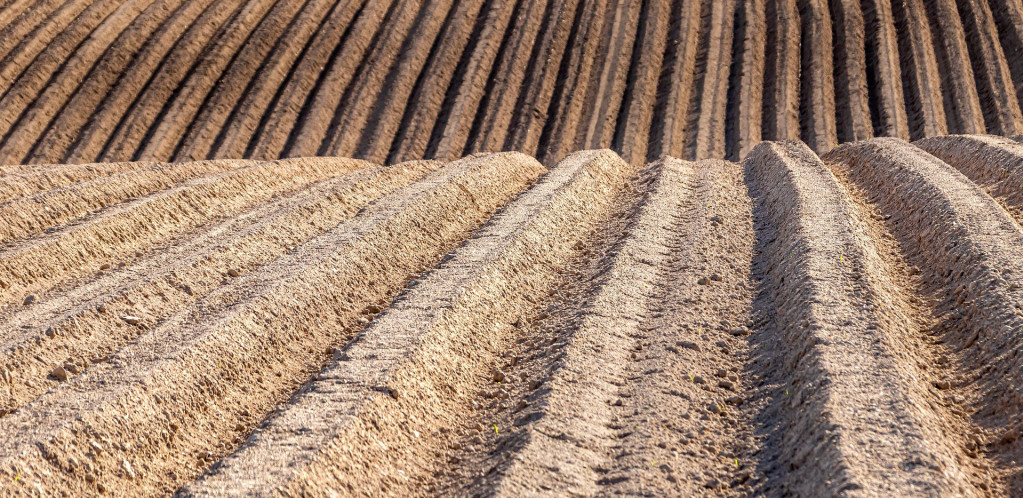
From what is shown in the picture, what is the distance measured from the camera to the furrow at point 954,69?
51.4ft

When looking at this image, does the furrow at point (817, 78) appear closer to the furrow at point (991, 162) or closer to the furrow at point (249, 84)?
the furrow at point (991, 162)

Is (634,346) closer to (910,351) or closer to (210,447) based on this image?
(910,351)

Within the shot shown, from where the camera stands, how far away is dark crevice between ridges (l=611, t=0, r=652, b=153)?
16312 millimetres

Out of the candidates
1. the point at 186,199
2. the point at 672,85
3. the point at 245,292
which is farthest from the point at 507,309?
the point at 672,85

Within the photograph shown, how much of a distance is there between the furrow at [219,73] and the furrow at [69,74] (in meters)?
1.79

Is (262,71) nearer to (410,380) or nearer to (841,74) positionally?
(841,74)

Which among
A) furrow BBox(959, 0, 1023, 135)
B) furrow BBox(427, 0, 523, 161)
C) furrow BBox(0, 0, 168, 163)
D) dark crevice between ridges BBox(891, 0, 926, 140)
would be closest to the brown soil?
furrow BBox(959, 0, 1023, 135)

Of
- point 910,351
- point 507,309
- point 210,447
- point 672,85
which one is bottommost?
point 210,447

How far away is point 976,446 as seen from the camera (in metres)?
4.41

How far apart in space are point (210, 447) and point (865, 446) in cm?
361

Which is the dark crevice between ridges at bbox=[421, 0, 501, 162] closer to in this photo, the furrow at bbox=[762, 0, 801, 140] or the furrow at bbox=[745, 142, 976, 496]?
the furrow at bbox=[762, 0, 801, 140]

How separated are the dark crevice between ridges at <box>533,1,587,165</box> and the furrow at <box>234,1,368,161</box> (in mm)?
4487

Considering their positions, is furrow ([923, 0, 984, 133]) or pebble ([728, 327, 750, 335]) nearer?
pebble ([728, 327, 750, 335])

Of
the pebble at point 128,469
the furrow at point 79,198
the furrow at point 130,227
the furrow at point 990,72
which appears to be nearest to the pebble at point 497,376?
the pebble at point 128,469
